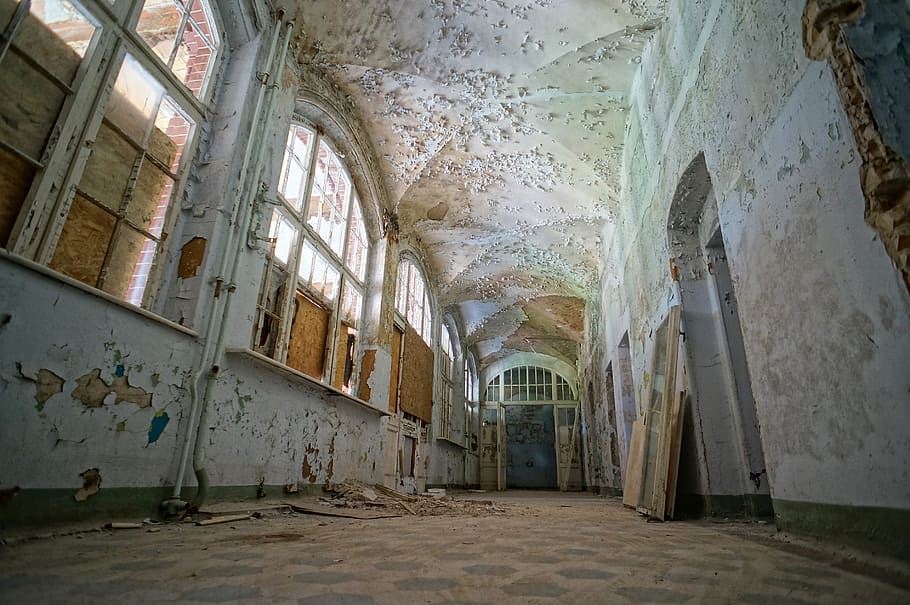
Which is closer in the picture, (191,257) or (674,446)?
(191,257)

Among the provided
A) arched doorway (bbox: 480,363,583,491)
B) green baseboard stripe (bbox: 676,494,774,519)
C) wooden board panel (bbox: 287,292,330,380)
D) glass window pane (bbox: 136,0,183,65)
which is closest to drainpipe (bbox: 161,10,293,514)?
glass window pane (bbox: 136,0,183,65)

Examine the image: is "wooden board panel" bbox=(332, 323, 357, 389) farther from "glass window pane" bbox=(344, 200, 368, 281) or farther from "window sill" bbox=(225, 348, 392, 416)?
"glass window pane" bbox=(344, 200, 368, 281)

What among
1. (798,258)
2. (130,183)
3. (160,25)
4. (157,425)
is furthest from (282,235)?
(798,258)

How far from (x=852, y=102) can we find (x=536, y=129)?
455 centimetres

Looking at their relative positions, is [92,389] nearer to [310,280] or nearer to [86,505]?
[86,505]

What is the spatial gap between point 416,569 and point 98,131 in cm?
308

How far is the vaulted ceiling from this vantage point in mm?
4582

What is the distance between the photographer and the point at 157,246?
10.7 ft

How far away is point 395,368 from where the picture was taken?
26.5ft

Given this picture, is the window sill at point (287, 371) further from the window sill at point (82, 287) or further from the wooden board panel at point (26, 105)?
the wooden board panel at point (26, 105)

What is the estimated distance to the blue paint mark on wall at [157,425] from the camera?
2833 mm

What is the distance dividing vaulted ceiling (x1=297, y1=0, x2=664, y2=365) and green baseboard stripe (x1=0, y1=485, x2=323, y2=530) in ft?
14.1

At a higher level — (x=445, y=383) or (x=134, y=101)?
(x=134, y=101)

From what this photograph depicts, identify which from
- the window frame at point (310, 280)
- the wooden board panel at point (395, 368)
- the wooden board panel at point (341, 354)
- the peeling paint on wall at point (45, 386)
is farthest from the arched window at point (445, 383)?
the peeling paint on wall at point (45, 386)
